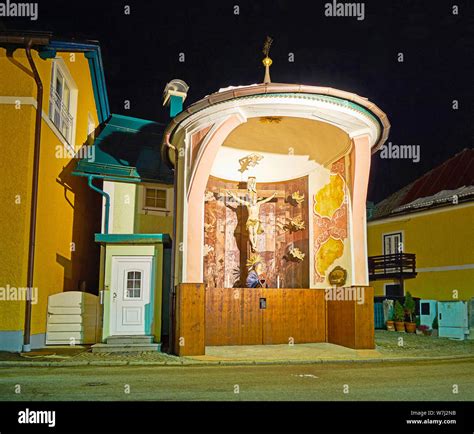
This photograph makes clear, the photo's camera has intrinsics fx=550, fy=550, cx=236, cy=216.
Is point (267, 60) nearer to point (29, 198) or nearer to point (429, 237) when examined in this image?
point (29, 198)

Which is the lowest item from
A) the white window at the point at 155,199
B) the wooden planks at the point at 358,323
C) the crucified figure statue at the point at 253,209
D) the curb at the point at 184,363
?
the curb at the point at 184,363

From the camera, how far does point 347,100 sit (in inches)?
485

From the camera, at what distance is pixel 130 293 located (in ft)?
47.0

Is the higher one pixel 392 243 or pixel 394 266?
pixel 392 243

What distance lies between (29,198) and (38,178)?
2.21 ft

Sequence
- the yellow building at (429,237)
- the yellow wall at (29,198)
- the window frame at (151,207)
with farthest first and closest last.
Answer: the yellow building at (429,237)
the window frame at (151,207)
the yellow wall at (29,198)

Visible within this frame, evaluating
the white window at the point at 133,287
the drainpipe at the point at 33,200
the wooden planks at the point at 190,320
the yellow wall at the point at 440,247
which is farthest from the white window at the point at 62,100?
the yellow wall at the point at 440,247

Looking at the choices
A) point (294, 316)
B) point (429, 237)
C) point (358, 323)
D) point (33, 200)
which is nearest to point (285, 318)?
point (294, 316)

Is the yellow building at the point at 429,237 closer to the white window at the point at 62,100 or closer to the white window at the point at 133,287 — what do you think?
the white window at the point at 133,287

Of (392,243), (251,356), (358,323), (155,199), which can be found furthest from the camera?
(392,243)

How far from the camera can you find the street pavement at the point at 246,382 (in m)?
7.32

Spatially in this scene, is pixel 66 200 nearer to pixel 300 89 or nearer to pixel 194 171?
pixel 194 171

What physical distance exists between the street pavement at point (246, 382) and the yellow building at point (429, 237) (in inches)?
562

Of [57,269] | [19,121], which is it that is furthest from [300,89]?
[57,269]
